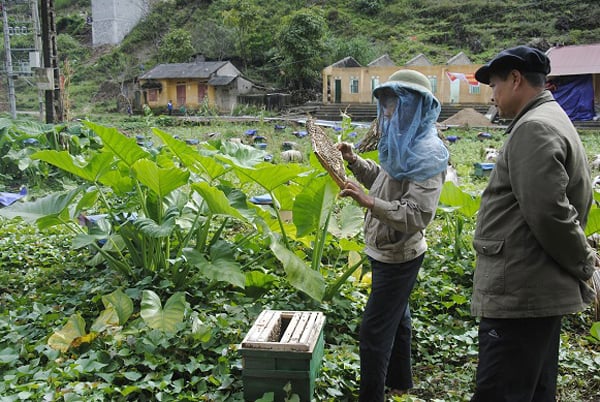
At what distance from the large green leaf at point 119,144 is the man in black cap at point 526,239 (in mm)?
2431

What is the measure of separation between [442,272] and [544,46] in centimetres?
2552

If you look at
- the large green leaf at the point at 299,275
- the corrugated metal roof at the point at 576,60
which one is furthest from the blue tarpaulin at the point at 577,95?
the large green leaf at the point at 299,275

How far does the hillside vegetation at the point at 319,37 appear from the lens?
30.2 metres

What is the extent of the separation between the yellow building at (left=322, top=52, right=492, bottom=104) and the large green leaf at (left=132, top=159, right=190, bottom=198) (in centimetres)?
1907

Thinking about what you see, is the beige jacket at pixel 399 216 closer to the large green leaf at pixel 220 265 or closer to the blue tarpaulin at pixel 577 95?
the large green leaf at pixel 220 265

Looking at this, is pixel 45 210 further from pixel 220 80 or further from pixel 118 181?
pixel 220 80

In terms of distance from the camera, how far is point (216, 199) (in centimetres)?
331

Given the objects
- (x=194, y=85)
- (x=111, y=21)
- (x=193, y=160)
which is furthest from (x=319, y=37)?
(x=193, y=160)

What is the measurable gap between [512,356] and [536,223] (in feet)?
1.59

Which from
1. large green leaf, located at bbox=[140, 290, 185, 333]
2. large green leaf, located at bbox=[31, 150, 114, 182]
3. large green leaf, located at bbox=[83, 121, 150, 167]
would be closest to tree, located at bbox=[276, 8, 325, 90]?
large green leaf, located at bbox=[83, 121, 150, 167]

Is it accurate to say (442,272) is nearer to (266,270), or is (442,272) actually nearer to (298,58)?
(266,270)

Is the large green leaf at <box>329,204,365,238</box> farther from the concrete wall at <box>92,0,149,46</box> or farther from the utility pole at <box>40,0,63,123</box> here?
the concrete wall at <box>92,0,149,46</box>

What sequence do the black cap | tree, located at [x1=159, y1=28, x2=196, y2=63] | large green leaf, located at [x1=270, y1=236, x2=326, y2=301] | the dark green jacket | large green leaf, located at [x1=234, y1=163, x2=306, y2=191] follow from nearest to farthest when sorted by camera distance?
the dark green jacket, the black cap, large green leaf, located at [x1=270, y1=236, x2=326, y2=301], large green leaf, located at [x1=234, y1=163, x2=306, y2=191], tree, located at [x1=159, y1=28, x2=196, y2=63]

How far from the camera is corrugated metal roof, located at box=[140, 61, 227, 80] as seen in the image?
95.9ft
